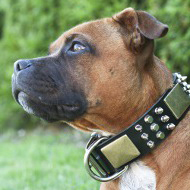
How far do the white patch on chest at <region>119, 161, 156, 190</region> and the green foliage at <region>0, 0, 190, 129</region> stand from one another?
312 centimetres

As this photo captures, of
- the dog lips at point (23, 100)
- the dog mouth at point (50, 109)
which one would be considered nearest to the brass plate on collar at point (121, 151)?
the dog mouth at point (50, 109)

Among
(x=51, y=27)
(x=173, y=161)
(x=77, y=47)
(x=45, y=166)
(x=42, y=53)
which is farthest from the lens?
(x=51, y=27)

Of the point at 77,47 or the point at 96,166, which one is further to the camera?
the point at 77,47

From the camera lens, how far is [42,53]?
926cm

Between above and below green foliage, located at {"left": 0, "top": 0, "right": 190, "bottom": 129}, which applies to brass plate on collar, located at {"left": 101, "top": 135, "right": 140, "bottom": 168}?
above

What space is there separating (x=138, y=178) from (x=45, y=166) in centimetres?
328

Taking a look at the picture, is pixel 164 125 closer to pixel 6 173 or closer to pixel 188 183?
Result: pixel 188 183

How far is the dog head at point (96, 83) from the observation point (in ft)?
10.6

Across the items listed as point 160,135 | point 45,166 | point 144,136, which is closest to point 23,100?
point 144,136

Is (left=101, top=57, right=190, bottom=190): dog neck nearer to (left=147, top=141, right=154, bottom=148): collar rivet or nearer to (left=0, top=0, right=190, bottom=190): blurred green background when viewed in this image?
(left=147, top=141, right=154, bottom=148): collar rivet

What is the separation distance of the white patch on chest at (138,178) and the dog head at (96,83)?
35cm

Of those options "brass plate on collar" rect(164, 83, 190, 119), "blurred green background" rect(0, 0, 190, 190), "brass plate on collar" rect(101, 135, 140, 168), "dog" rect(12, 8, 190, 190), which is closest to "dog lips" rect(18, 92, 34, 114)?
"dog" rect(12, 8, 190, 190)

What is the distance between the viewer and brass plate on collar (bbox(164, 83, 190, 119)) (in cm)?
310

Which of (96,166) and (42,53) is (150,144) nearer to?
(96,166)
